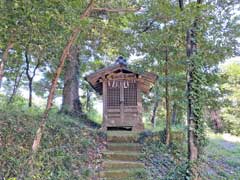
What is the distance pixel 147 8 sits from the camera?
22.9ft

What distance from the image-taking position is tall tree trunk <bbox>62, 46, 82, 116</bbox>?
1164cm

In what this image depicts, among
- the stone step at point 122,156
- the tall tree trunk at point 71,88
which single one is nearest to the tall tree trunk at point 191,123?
the stone step at point 122,156

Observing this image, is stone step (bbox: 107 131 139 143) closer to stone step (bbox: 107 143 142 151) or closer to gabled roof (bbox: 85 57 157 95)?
stone step (bbox: 107 143 142 151)

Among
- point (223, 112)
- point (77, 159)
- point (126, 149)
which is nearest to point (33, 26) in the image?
point (77, 159)

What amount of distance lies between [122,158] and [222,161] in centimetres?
366

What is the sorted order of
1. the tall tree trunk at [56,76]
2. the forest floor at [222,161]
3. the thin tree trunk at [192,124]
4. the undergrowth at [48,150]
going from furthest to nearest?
the forest floor at [222,161] < the thin tree trunk at [192,124] < the undergrowth at [48,150] < the tall tree trunk at [56,76]

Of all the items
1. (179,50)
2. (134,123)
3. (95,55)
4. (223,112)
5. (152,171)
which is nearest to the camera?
(152,171)

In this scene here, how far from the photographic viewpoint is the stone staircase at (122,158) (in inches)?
271

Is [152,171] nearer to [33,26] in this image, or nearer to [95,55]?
[33,26]

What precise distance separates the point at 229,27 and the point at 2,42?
19.3 ft

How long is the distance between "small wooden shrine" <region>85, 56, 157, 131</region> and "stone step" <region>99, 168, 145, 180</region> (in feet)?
11.4

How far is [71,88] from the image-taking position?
12.0 meters

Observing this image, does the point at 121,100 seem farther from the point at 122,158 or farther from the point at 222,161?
the point at 222,161

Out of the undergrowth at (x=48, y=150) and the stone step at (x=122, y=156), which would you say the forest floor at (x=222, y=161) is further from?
the undergrowth at (x=48, y=150)
